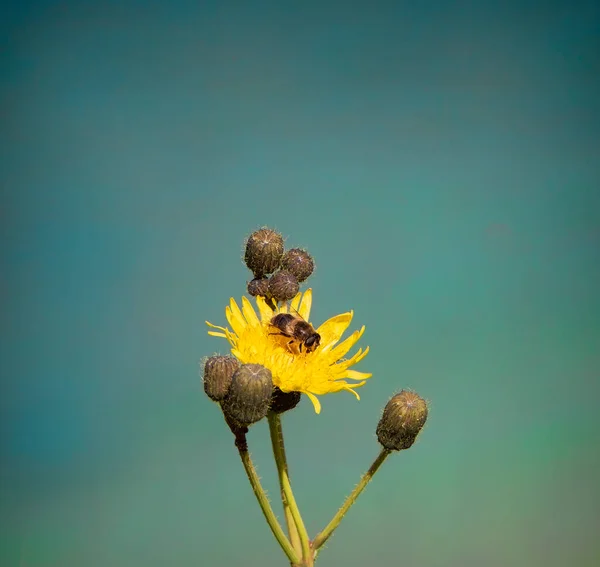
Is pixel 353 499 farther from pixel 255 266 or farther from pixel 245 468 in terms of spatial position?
pixel 255 266

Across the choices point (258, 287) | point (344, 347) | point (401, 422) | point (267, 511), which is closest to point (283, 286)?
point (258, 287)

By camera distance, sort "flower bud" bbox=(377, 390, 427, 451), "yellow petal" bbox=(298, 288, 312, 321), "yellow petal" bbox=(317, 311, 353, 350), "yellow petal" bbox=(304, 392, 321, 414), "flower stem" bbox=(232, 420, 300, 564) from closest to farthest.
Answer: "flower stem" bbox=(232, 420, 300, 564) < "yellow petal" bbox=(304, 392, 321, 414) < "flower bud" bbox=(377, 390, 427, 451) < "yellow petal" bbox=(317, 311, 353, 350) < "yellow petal" bbox=(298, 288, 312, 321)

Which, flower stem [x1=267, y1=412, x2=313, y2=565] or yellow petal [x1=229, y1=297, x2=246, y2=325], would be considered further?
yellow petal [x1=229, y1=297, x2=246, y2=325]

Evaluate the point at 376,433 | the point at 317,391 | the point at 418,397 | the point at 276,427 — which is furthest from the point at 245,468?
the point at 418,397

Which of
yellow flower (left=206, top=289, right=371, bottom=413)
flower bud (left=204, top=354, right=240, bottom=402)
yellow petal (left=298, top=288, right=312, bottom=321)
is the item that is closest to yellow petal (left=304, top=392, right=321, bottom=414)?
yellow flower (left=206, top=289, right=371, bottom=413)

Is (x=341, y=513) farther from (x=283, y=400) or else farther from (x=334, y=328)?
(x=334, y=328)

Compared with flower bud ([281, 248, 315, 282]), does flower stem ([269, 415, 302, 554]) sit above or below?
below

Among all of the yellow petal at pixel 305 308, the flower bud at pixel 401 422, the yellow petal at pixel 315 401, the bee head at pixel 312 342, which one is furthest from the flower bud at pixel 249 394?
the yellow petal at pixel 305 308

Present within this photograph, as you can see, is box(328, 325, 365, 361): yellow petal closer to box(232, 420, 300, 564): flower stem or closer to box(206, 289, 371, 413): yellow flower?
box(206, 289, 371, 413): yellow flower
